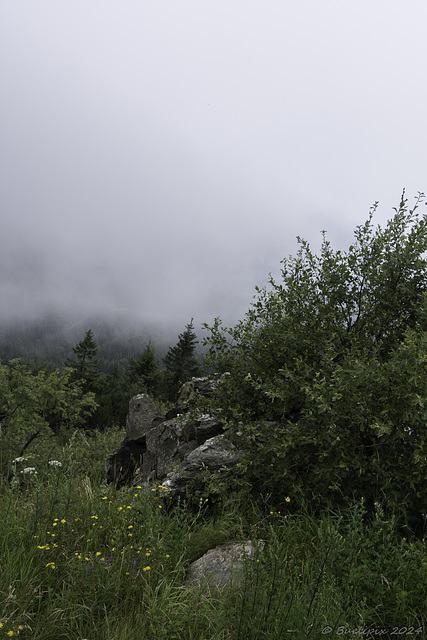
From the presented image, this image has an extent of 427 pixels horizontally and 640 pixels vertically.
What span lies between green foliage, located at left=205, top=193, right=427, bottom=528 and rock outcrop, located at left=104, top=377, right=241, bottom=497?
67 centimetres

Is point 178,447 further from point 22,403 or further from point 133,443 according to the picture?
point 22,403

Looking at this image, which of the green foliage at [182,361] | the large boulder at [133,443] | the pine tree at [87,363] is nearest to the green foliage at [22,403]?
the large boulder at [133,443]

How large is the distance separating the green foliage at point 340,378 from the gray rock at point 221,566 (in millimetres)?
942

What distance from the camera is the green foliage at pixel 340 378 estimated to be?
4113 mm

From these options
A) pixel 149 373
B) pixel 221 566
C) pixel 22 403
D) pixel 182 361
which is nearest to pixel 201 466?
pixel 221 566

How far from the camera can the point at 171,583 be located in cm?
327

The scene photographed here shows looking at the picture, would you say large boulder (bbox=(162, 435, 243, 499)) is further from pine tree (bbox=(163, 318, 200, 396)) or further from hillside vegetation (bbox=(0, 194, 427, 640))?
pine tree (bbox=(163, 318, 200, 396))

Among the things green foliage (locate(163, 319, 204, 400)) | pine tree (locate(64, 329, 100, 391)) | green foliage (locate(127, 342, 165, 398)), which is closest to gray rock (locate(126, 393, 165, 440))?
green foliage (locate(163, 319, 204, 400))

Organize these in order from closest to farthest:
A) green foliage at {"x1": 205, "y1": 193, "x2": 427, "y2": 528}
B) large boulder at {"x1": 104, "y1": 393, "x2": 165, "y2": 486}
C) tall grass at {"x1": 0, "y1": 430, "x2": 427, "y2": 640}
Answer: tall grass at {"x1": 0, "y1": 430, "x2": 427, "y2": 640} → green foliage at {"x1": 205, "y1": 193, "x2": 427, "y2": 528} → large boulder at {"x1": 104, "y1": 393, "x2": 165, "y2": 486}

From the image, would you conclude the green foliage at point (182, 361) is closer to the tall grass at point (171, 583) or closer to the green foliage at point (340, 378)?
the green foliage at point (340, 378)

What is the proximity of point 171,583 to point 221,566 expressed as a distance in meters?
0.57

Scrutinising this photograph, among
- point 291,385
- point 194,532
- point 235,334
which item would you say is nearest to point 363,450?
Result: point 291,385

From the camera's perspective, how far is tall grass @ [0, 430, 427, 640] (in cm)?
271

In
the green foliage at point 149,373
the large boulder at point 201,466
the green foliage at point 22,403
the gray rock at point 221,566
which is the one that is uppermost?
the green foliage at point 149,373
